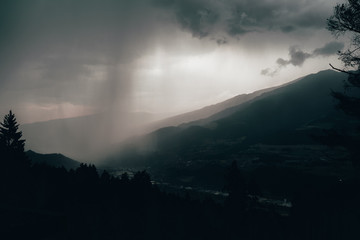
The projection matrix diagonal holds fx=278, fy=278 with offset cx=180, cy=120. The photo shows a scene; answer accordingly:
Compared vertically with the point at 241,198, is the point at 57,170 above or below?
above

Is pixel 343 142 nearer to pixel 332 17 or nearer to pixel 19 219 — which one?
pixel 332 17

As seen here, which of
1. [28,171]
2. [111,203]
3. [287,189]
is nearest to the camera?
[111,203]

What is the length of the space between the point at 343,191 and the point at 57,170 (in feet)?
116

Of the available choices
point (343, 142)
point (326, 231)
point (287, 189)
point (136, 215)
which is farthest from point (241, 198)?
point (287, 189)

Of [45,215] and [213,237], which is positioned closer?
[45,215]

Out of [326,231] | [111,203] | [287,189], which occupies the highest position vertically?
[111,203]

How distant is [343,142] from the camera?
50.2 ft

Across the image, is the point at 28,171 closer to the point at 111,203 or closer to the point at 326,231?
the point at 111,203

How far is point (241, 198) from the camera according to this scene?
152 ft

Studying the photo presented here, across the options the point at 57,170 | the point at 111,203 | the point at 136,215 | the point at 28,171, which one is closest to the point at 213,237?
the point at 136,215

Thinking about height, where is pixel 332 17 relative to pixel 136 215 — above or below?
above

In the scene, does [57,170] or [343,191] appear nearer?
[343,191]

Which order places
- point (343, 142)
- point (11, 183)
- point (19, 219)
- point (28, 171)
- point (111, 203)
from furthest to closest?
point (28, 171), point (11, 183), point (111, 203), point (19, 219), point (343, 142)

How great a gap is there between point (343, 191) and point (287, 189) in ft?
579
